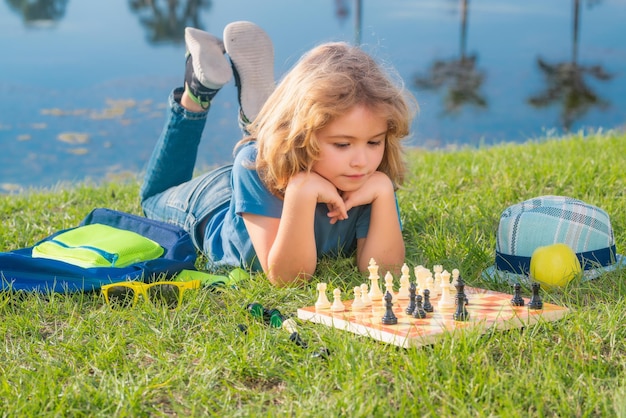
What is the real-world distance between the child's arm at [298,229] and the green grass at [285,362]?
9cm

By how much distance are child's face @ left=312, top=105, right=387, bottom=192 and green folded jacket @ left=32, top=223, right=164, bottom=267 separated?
1.04 m

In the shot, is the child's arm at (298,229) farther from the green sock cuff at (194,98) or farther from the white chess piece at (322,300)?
the green sock cuff at (194,98)

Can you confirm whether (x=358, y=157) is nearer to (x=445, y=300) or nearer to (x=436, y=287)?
(x=436, y=287)

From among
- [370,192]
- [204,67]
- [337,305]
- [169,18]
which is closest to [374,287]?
[337,305]

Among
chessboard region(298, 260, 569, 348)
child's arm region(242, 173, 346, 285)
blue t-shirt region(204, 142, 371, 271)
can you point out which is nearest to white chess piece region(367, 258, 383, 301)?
chessboard region(298, 260, 569, 348)

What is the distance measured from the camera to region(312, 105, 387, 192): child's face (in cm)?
327

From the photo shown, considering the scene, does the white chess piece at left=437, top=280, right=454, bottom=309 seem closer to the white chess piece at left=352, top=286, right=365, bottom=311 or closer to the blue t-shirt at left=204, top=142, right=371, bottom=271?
the white chess piece at left=352, top=286, right=365, bottom=311

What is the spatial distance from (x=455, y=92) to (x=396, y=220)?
455 inches

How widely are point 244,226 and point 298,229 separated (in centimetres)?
46

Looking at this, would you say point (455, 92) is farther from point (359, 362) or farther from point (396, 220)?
point (359, 362)

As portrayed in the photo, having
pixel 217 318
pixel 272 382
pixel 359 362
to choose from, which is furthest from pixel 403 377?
pixel 217 318

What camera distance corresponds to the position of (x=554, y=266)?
3.23 meters

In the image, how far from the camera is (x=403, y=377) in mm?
2379

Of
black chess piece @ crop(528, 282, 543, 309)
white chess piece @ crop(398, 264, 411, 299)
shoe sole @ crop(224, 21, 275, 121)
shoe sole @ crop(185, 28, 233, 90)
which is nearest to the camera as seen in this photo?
black chess piece @ crop(528, 282, 543, 309)
